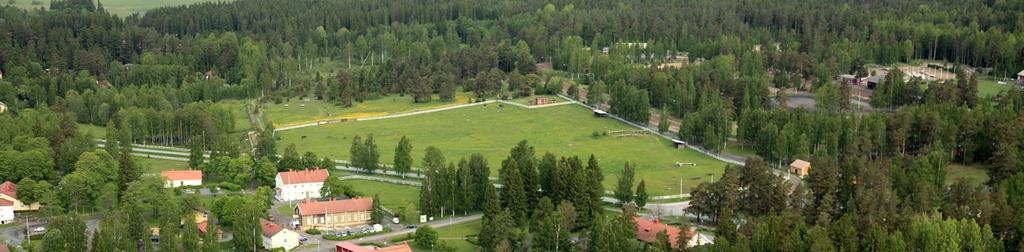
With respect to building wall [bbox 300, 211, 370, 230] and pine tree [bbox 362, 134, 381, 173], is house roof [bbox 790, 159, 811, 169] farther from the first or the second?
building wall [bbox 300, 211, 370, 230]

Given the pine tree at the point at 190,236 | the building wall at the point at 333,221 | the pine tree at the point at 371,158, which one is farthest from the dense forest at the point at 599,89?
the pine tree at the point at 371,158

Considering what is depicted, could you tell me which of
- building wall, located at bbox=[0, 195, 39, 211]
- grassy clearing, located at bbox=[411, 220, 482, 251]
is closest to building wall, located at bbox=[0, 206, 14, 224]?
building wall, located at bbox=[0, 195, 39, 211]

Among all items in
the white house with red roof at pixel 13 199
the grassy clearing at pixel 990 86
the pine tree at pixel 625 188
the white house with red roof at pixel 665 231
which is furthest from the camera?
the grassy clearing at pixel 990 86

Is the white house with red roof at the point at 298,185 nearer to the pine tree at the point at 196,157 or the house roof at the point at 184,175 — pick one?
the house roof at the point at 184,175

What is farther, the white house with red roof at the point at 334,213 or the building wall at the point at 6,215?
the building wall at the point at 6,215

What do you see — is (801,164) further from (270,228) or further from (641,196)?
(270,228)

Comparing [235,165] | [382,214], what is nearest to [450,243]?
[382,214]
